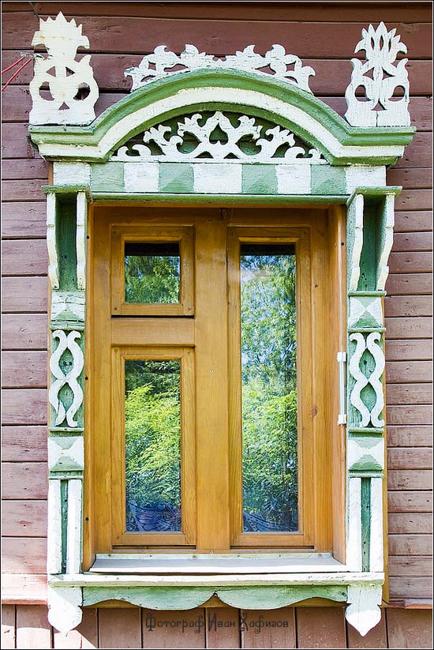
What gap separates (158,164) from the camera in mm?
2963

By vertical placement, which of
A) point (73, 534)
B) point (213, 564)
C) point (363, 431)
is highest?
point (363, 431)

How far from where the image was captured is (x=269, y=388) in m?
3.18

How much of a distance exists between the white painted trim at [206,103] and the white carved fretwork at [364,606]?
4.46 ft

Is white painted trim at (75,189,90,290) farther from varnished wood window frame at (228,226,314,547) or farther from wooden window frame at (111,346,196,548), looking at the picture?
varnished wood window frame at (228,226,314,547)

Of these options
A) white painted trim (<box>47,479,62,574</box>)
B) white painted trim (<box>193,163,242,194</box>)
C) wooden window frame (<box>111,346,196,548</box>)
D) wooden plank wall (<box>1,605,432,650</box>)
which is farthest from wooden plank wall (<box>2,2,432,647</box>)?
white painted trim (<box>193,163,242,194</box>)

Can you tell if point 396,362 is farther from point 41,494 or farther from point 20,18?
point 20,18

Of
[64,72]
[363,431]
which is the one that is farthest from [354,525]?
[64,72]

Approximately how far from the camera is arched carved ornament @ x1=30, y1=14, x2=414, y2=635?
289cm

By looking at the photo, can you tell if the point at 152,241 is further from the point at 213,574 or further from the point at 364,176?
the point at 213,574

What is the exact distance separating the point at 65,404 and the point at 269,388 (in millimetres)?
700

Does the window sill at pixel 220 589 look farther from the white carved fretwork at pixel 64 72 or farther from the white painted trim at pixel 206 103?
the white carved fretwork at pixel 64 72

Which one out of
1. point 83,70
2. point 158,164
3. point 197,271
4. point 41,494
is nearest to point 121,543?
point 41,494

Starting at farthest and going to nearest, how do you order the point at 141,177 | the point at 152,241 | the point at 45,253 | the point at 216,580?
the point at 152,241, the point at 45,253, the point at 141,177, the point at 216,580

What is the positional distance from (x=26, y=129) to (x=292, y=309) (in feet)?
3.55
